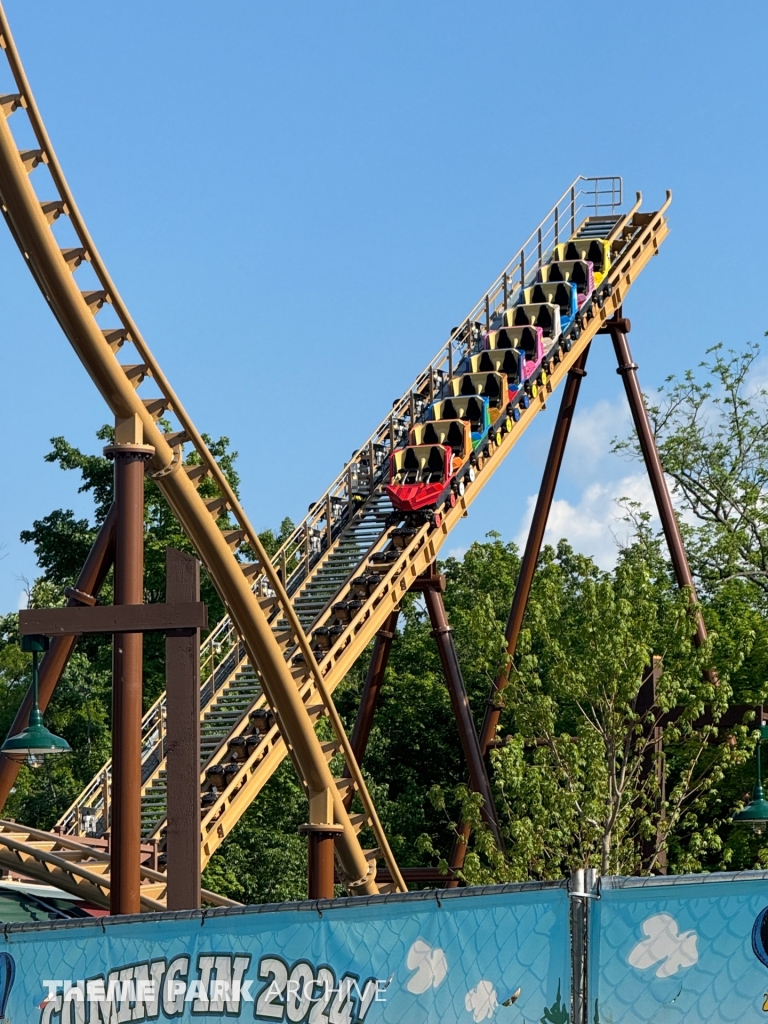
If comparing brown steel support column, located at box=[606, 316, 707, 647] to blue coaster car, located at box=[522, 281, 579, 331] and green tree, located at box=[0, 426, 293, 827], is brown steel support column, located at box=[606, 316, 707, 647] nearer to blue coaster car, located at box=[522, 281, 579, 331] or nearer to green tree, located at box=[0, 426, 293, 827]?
blue coaster car, located at box=[522, 281, 579, 331]

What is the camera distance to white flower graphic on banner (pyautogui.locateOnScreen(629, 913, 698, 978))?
4.82m

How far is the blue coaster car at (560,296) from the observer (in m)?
25.9

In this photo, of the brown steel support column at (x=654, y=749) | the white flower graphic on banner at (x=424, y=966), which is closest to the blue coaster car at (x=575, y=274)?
the brown steel support column at (x=654, y=749)

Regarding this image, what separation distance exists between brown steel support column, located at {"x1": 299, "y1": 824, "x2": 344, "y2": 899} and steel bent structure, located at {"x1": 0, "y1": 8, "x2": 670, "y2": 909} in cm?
11

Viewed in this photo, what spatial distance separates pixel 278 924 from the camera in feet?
18.5

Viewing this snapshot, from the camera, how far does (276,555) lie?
2180 cm

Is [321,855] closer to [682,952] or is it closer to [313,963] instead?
[313,963]

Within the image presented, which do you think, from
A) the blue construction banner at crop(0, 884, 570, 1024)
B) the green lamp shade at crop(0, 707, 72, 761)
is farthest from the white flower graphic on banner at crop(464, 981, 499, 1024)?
the green lamp shade at crop(0, 707, 72, 761)

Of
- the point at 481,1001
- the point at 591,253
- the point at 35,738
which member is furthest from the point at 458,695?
the point at 481,1001

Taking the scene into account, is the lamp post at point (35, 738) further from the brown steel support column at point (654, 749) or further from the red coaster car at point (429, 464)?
the red coaster car at point (429, 464)

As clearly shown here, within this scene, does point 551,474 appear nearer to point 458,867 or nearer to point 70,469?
point 458,867

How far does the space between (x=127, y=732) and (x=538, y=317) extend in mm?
15803

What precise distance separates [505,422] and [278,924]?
19186 mm

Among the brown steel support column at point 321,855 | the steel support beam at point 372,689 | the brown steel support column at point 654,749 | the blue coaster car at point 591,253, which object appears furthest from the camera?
the blue coaster car at point 591,253
